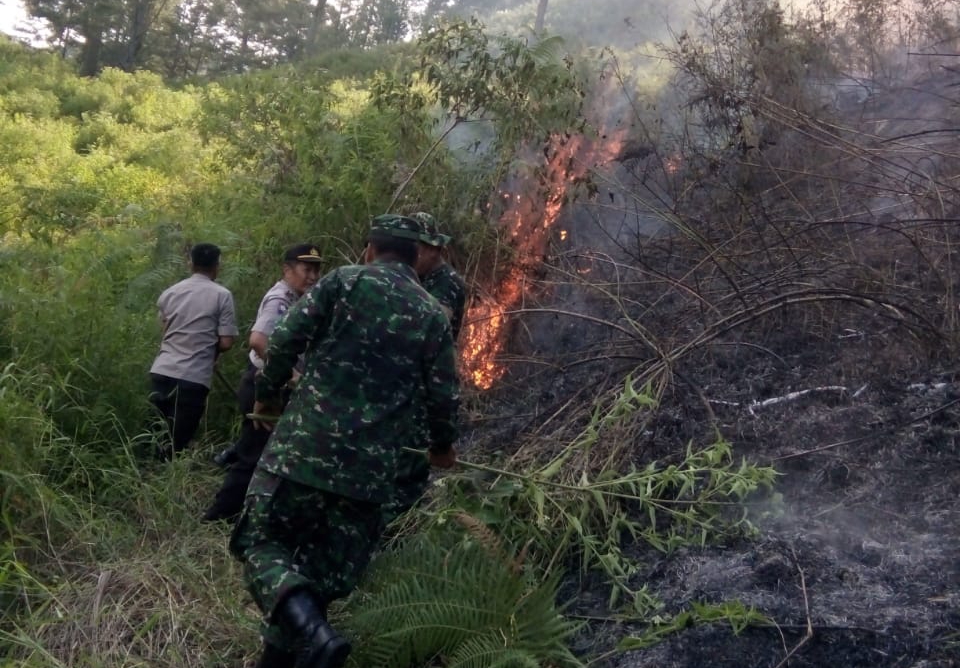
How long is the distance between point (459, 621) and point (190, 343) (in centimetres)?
284

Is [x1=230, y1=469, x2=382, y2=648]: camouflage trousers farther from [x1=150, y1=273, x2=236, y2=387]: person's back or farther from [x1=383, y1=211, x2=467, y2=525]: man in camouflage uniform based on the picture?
[x1=150, y1=273, x2=236, y2=387]: person's back

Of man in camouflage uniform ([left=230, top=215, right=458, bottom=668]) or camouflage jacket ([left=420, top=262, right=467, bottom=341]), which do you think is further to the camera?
camouflage jacket ([left=420, top=262, right=467, bottom=341])

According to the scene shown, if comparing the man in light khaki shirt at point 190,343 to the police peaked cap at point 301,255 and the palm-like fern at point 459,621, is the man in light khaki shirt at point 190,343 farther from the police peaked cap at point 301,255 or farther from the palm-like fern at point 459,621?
the palm-like fern at point 459,621

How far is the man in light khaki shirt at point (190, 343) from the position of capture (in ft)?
18.6

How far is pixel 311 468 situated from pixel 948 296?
12.1ft

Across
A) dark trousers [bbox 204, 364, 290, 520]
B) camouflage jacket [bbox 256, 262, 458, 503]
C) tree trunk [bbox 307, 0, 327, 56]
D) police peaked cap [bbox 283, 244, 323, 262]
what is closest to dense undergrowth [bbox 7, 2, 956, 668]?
dark trousers [bbox 204, 364, 290, 520]

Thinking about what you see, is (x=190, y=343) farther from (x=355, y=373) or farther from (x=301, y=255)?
(x=355, y=373)

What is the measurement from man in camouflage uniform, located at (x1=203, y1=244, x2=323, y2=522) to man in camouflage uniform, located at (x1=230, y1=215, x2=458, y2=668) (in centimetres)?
152

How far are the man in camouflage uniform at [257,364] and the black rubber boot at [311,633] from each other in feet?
5.82

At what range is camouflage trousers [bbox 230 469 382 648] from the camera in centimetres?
333

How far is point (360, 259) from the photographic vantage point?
6934mm

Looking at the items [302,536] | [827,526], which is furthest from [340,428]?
[827,526]

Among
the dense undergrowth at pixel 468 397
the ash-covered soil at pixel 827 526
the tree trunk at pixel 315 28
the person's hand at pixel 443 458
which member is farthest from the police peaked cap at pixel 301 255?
the tree trunk at pixel 315 28

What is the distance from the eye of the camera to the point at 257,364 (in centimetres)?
534
